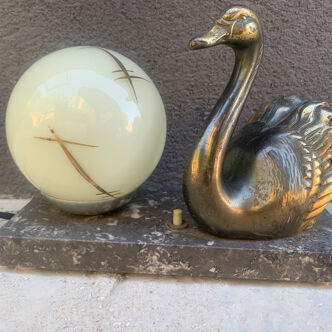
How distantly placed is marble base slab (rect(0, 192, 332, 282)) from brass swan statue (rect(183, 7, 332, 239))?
36 millimetres

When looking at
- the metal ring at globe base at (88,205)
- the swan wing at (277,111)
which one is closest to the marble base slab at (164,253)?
the metal ring at globe base at (88,205)

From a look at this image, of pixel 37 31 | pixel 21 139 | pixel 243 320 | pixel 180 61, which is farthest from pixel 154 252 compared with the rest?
pixel 37 31

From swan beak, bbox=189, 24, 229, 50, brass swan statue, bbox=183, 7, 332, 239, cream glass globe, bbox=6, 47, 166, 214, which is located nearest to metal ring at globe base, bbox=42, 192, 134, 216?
cream glass globe, bbox=6, 47, 166, 214

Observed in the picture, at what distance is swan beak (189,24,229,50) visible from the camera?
1.96 ft

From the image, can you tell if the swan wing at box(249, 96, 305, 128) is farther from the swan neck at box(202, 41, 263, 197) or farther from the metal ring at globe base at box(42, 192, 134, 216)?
the metal ring at globe base at box(42, 192, 134, 216)

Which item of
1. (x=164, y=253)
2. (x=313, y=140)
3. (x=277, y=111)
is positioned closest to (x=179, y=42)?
(x=277, y=111)

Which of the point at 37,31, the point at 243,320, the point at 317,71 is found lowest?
the point at 243,320

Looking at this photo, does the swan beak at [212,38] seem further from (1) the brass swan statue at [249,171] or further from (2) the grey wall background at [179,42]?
(2) the grey wall background at [179,42]

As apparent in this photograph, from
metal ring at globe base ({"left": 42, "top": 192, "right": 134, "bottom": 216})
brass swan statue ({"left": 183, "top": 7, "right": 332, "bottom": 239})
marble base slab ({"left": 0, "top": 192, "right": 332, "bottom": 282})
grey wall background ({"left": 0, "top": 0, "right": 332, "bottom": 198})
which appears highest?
grey wall background ({"left": 0, "top": 0, "right": 332, "bottom": 198})

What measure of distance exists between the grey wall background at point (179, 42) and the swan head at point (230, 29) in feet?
1.15

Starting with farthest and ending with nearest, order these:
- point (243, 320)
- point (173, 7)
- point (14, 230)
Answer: point (173, 7) < point (14, 230) < point (243, 320)

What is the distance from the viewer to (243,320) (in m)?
0.58

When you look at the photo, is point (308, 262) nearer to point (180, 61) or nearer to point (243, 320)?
point (243, 320)

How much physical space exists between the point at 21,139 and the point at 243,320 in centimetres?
47
